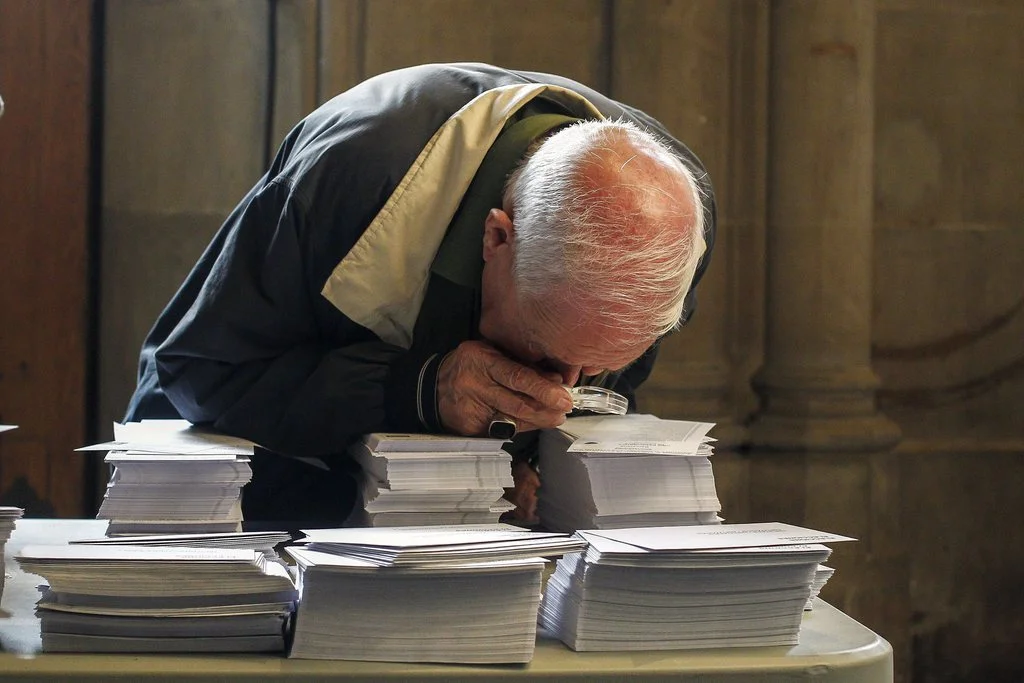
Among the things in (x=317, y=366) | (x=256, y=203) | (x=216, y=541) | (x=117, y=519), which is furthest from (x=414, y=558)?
(x=256, y=203)

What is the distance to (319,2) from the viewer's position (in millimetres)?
3271

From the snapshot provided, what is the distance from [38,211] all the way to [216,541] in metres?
2.15

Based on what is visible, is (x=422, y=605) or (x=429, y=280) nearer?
(x=422, y=605)

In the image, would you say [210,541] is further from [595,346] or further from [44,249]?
[44,249]

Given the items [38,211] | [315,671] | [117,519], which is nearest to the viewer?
[315,671]

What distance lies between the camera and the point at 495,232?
1754 millimetres

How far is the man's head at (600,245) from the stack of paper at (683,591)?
0.43 m

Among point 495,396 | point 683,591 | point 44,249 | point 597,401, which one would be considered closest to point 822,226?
point 597,401

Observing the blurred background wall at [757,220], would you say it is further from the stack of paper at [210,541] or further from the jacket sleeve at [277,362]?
the stack of paper at [210,541]

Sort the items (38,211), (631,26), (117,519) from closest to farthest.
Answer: (117,519) < (38,211) < (631,26)

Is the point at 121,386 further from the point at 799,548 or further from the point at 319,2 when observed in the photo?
the point at 799,548

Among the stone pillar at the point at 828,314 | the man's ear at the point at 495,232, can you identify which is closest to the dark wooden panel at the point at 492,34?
the stone pillar at the point at 828,314

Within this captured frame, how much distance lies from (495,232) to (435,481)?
434mm

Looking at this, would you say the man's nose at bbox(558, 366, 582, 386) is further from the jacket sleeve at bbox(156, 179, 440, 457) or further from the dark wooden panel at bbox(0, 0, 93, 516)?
the dark wooden panel at bbox(0, 0, 93, 516)
